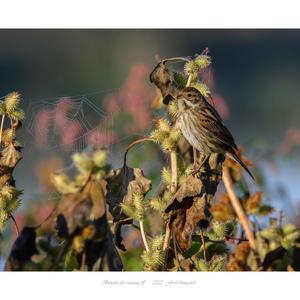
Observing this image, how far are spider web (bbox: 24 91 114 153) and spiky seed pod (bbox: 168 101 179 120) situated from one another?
0.57 m

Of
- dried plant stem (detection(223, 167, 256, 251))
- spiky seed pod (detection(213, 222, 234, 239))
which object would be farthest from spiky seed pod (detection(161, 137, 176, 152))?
dried plant stem (detection(223, 167, 256, 251))

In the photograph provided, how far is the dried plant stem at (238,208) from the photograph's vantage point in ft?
9.53

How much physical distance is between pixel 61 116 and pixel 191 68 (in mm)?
982

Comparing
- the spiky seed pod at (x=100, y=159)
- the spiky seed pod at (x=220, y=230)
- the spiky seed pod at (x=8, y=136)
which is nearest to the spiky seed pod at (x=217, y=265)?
the spiky seed pod at (x=220, y=230)

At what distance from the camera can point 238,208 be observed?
303cm

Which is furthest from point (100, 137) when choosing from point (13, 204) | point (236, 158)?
point (236, 158)

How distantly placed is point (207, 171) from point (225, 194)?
64cm

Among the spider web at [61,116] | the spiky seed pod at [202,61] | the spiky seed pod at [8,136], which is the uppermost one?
the spider web at [61,116]

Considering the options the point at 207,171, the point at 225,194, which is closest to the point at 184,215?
the point at 207,171

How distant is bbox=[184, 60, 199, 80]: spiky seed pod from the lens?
7.86ft

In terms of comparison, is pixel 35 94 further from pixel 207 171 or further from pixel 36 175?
pixel 207 171

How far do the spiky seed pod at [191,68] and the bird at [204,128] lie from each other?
0.10 m

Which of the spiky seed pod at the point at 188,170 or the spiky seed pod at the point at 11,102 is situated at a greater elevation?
the spiky seed pod at the point at 11,102

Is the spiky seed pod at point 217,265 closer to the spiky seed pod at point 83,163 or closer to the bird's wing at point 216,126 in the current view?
the spiky seed pod at point 83,163
